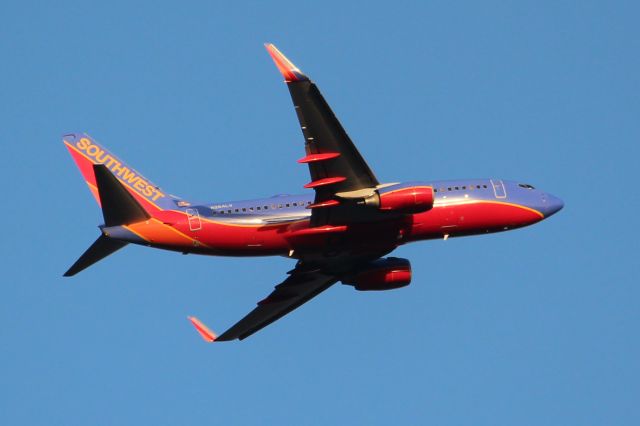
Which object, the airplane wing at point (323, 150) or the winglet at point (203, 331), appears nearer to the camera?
the airplane wing at point (323, 150)

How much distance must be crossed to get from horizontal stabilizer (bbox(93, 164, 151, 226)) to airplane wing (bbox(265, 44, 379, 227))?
9.26 meters

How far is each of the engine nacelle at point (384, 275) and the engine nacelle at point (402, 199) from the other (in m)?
7.99

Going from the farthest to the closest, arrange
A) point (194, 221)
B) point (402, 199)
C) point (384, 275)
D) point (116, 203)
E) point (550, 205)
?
point (384, 275), point (550, 205), point (194, 221), point (402, 199), point (116, 203)

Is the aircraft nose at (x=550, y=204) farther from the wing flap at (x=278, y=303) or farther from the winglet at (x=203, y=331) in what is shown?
the winglet at (x=203, y=331)

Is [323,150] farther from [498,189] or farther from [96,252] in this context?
[96,252]

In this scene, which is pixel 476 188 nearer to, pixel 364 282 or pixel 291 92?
pixel 364 282

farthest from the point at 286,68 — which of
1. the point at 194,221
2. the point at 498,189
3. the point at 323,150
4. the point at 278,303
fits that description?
the point at 278,303

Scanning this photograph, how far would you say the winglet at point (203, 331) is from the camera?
7538 centimetres

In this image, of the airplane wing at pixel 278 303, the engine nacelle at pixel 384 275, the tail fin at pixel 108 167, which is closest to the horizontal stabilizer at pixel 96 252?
the tail fin at pixel 108 167

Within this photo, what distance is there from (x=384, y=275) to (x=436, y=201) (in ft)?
20.7

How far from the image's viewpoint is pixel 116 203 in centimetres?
6369

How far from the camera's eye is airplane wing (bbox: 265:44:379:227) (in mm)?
A: 58531

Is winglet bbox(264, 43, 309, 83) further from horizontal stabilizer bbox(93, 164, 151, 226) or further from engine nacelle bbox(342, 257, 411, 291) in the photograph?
engine nacelle bbox(342, 257, 411, 291)

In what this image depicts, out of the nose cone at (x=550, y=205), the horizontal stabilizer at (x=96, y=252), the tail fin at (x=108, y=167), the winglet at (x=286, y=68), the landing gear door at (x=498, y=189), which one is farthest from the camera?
the nose cone at (x=550, y=205)
